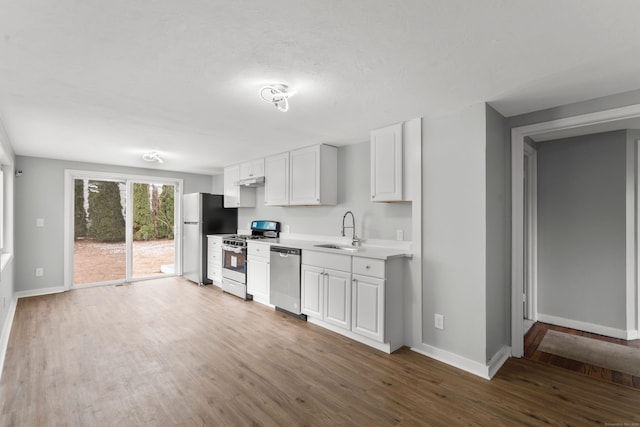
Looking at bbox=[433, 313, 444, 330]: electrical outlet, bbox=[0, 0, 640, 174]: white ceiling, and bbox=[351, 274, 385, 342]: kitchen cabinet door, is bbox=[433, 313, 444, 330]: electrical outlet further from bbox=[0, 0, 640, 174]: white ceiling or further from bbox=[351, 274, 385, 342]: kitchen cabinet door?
bbox=[0, 0, 640, 174]: white ceiling

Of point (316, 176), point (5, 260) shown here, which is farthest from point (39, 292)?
point (316, 176)

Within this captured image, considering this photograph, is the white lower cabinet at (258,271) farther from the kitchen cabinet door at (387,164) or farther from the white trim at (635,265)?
the white trim at (635,265)

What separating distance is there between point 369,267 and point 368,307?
388mm

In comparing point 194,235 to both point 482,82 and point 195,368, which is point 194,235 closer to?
point 195,368

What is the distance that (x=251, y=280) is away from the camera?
4.55 metres

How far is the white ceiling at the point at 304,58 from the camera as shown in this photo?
1421 mm

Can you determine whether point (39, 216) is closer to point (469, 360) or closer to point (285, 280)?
point (285, 280)

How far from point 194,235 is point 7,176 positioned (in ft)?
8.80

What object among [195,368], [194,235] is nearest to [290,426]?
[195,368]

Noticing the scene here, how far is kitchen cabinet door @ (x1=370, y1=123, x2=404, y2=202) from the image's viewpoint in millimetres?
3061

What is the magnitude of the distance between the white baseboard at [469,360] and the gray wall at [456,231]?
0.13 ft

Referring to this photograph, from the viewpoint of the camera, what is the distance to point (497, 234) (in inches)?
108

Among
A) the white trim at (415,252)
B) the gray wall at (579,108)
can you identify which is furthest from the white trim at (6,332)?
the gray wall at (579,108)

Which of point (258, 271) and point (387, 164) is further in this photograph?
point (258, 271)
